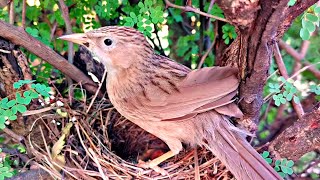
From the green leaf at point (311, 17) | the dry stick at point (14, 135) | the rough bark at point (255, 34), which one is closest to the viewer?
the rough bark at point (255, 34)

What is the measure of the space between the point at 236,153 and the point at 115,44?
709mm

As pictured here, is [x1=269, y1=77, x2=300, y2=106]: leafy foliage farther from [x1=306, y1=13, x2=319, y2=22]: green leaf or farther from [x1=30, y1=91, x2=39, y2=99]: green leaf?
[x1=30, y1=91, x2=39, y2=99]: green leaf

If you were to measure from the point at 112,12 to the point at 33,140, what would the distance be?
2.45ft

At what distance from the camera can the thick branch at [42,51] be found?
7.82 ft

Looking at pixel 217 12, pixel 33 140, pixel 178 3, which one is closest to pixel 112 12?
pixel 178 3

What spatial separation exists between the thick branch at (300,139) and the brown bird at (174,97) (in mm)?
159

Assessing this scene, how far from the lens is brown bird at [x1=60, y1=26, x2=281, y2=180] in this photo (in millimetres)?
2129

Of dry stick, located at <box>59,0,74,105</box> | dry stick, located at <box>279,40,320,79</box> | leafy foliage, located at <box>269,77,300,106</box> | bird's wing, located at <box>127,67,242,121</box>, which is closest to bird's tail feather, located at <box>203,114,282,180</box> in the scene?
bird's wing, located at <box>127,67,242,121</box>

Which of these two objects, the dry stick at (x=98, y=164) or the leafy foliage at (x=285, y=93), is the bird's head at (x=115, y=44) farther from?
the leafy foliage at (x=285, y=93)

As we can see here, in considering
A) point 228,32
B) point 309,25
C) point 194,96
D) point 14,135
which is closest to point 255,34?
point 309,25

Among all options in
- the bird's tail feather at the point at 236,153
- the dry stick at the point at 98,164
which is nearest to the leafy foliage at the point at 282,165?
the bird's tail feather at the point at 236,153

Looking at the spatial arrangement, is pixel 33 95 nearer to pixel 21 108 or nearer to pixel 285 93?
pixel 21 108

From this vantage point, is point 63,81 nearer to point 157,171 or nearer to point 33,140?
point 33,140

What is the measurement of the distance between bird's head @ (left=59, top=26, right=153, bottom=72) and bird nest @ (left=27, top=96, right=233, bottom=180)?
31cm
